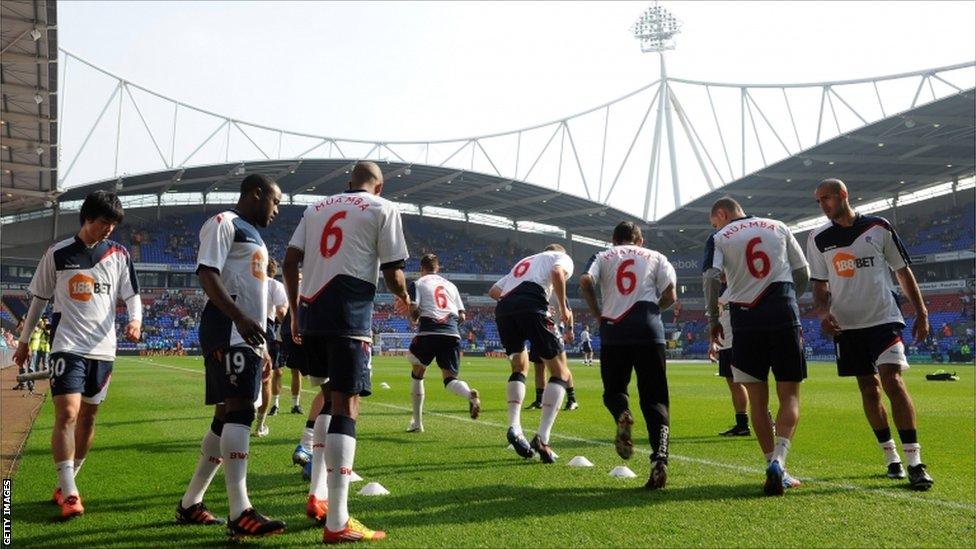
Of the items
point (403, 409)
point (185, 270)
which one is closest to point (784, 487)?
point (403, 409)

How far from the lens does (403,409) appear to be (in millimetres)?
12094

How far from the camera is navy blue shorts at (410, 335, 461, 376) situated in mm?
8844

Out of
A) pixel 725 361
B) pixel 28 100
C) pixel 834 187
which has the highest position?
pixel 28 100

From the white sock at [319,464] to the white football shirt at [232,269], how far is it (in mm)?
773

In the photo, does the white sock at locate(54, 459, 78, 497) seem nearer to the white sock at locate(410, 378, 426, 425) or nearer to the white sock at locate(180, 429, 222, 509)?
the white sock at locate(180, 429, 222, 509)

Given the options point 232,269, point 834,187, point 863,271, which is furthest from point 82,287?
point 863,271

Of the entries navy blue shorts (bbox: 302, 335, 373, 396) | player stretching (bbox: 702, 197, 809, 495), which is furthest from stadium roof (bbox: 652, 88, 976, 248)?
navy blue shorts (bbox: 302, 335, 373, 396)

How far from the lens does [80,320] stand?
5.15 meters

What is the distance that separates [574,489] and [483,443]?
2.65 meters

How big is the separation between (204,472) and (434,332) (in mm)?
4487

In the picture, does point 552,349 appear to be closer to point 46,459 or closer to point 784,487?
point 784,487

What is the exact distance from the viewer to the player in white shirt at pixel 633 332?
561 centimetres

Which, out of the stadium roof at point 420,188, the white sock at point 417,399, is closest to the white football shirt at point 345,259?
the white sock at point 417,399

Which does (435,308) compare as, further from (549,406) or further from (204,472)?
(204,472)
